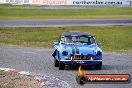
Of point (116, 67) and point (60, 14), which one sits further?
point (60, 14)

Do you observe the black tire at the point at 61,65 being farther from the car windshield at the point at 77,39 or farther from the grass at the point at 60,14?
the grass at the point at 60,14

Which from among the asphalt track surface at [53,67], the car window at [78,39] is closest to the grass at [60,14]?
the asphalt track surface at [53,67]

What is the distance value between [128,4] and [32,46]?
8861 cm

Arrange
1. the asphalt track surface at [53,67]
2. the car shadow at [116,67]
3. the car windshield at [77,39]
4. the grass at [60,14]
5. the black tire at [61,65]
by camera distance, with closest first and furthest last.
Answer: the asphalt track surface at [53,67], the black tire at [61,65], the car shadow at [116,67], the car windshield at [77,39], the grass at [60,14]

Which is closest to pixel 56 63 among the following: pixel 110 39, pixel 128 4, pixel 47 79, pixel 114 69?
pixel 114 69

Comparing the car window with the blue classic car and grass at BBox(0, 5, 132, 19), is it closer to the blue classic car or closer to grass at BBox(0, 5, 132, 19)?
the blue classic car

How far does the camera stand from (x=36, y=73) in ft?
52.1

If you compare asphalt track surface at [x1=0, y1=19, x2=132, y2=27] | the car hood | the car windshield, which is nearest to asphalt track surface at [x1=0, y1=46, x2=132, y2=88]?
the car hood

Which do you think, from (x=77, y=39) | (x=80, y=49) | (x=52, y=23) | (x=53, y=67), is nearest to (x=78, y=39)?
(x=77, y=39)

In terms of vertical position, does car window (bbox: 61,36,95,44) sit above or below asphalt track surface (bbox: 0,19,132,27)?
above

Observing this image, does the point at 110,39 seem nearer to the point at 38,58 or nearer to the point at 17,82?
the point at 38,58

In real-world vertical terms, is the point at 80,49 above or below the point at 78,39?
below

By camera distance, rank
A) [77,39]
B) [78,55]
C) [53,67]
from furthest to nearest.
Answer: [77,39] < [53,67] < [78,55]

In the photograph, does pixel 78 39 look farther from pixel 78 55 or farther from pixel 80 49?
pixel 78 55
